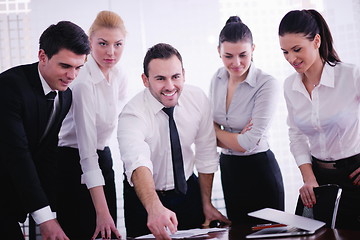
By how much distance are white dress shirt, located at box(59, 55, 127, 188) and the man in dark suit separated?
13 centimetres

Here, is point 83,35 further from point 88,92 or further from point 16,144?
point 16,144

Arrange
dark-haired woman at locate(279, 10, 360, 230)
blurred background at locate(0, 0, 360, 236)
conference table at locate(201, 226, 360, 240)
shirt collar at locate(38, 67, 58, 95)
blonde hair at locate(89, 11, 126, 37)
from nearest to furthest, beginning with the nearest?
1. conference table at locate(201, 226, 360, 240)
2. shirt collar at locate(38, 67, 58, 95)
3. dark-haired woman at locate(279, 10, 360, 230)
4. blonde hair at locate(89, 11, 126, 37)
5. blurred background at locate(0, 0, 360, 236)

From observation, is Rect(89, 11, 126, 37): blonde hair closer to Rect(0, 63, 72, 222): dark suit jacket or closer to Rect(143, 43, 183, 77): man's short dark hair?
Rect(143, 43, 183, 77): man's short dark hair

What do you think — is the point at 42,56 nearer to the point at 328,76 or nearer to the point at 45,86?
the point at 45,86

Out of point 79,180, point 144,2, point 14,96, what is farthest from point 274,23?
point 14,96

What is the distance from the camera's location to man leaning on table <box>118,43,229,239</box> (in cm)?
221

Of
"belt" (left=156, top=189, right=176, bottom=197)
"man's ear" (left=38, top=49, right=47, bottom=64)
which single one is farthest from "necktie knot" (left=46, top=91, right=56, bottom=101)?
"belt" (left=156, top=189, right=176, bottom=197)

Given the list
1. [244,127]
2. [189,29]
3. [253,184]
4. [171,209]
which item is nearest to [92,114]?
[171,209]

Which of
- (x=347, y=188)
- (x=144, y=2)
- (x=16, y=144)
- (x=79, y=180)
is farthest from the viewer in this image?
(x=144, y=2)

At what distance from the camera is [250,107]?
2.48 m

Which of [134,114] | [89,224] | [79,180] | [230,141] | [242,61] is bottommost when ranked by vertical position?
[89,224]

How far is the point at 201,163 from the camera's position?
2320 millimetres

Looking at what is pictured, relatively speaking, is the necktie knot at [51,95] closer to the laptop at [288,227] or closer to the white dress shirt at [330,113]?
the laptop at [288,227]

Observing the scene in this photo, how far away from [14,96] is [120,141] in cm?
51
